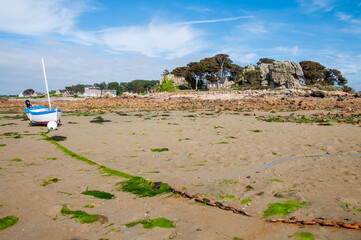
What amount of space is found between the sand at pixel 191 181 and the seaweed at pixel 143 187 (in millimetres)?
160

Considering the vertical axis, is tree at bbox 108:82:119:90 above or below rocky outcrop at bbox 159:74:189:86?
above

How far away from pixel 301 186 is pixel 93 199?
132 inches

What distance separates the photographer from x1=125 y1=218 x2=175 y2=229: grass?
2.69 meters

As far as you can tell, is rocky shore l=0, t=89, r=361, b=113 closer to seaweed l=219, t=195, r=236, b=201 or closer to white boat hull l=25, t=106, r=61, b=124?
white boat hull l=25, t=106, r=61, b=124

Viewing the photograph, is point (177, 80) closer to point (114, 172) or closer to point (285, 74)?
point (285, 74)

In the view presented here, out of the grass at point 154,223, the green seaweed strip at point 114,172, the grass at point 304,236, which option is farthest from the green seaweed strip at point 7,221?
the grass at point 304,236

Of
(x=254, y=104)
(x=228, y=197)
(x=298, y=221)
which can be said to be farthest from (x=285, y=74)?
(x=298, y=221)

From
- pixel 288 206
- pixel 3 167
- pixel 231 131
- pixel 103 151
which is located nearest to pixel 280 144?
pixel 231 131

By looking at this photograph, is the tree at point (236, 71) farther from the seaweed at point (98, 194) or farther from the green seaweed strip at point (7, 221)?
the green seaweed strip at point (7, 221)

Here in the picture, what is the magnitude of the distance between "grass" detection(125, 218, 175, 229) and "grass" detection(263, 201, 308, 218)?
1192 millimetres

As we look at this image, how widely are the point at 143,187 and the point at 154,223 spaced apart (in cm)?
124

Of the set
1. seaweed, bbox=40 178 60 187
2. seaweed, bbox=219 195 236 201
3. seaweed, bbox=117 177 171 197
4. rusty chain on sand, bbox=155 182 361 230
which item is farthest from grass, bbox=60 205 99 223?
seaweed, bbox=219 195 236 201

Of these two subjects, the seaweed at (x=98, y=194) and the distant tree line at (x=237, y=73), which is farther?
the distant tree line at (x=237, y=73)

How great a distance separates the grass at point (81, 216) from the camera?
285cm
